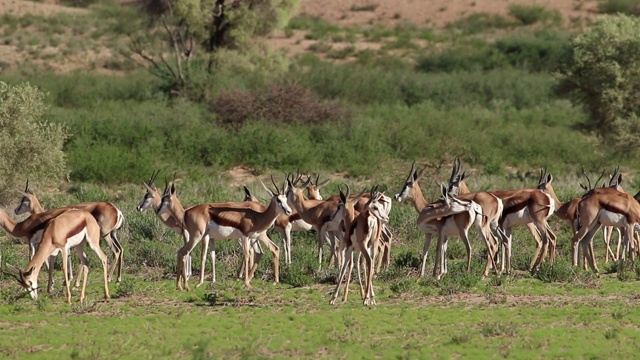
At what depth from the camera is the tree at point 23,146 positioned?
66.1 ft

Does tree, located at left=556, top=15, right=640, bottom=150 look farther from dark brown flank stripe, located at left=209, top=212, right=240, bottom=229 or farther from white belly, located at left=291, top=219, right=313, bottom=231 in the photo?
dark brown flank stripe, located at left=209, top=212, right=240, bottom=229

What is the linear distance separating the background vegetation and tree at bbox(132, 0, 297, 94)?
0.28 m

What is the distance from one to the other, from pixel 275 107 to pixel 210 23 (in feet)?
19.6

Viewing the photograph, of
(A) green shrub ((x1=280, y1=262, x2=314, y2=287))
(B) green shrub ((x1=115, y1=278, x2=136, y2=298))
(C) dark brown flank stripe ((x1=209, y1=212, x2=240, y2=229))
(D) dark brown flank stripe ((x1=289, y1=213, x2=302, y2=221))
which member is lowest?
(A) green shrub ((x1=280, y1=262, x2=314, y2=287))

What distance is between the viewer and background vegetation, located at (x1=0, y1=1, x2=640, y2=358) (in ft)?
39.0

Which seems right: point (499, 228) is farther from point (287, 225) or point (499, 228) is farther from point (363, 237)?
point (363, 237)

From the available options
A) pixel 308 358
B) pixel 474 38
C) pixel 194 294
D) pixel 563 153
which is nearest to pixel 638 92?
pixel 563 153

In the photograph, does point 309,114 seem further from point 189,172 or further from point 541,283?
point 541,283

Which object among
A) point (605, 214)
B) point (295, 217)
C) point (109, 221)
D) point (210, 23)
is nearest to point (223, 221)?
point (109, 221)

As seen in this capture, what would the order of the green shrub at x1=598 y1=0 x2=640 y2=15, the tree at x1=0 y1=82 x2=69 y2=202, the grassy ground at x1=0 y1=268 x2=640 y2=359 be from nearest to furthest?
the grassy ground at x1=0 y1=268 x2=640 y2=359 < the tree at x1=0 y1=82 x2=69 y2=202 < the green shrub at x1=598 y1=0 x2=640 y2=15

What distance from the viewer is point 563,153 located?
28.2 m

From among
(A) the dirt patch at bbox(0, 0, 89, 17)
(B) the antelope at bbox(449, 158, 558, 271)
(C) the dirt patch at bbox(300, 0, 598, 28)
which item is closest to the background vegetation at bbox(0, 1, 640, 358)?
(B) the antelope at bbox(449, 158, 558, 271)

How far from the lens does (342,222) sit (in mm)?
14211

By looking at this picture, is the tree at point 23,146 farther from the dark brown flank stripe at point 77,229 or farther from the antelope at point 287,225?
the dark brown flank stripe at point 77,229
